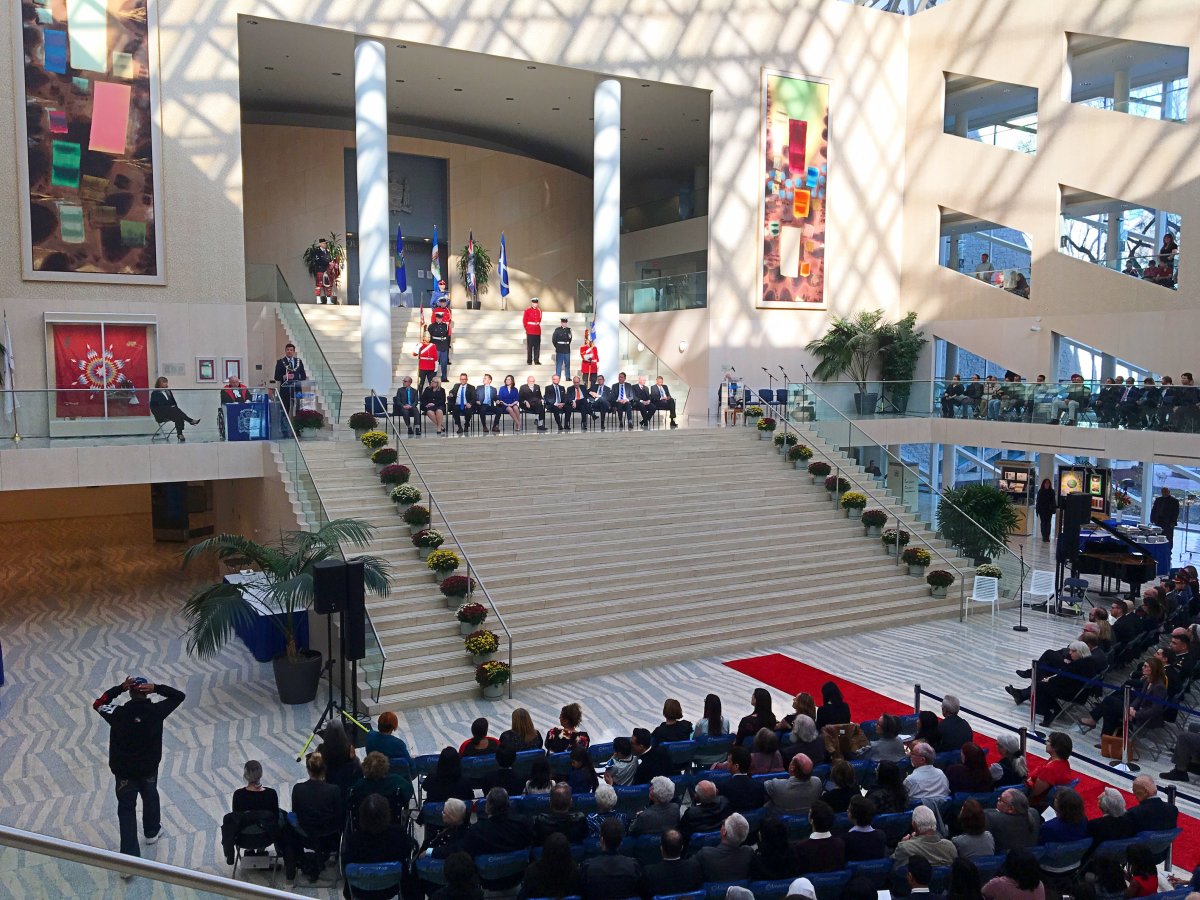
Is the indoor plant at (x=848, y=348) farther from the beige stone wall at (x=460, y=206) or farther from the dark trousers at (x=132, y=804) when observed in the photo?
the dark trousers at (x=132, y=804)

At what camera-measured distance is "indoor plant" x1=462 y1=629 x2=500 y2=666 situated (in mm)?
11133

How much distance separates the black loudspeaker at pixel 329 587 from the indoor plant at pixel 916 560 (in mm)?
10257

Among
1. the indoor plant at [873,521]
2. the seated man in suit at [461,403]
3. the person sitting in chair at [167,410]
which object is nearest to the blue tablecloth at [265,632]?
the person sitting in chair at [167,410]

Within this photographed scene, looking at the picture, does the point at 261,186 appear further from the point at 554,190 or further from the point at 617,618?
the point at 617,618

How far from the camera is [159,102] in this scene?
17.4m

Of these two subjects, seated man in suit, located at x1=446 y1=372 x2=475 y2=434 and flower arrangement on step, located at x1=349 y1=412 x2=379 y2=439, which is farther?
seated man in suit, located at x1=446 y1=372 x2=475 y2=434

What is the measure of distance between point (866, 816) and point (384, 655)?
22.2ft

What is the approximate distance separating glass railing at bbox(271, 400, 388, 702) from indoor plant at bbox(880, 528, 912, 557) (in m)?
9.08

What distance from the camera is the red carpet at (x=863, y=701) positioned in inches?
295

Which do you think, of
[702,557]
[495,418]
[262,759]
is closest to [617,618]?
[702,557]

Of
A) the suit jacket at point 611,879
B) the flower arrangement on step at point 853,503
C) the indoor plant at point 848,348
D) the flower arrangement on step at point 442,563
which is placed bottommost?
the suit jacket at point 611,879

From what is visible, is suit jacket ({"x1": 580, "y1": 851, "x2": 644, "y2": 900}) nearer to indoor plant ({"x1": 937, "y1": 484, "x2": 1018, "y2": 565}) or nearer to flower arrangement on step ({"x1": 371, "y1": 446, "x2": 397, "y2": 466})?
flower arrangement on step ({"x1": 371, "y1": 446, "x2": 397, "y2": 466})

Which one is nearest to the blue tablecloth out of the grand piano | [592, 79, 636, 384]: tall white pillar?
the grand piano

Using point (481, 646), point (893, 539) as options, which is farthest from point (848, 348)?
point (481, 646)
